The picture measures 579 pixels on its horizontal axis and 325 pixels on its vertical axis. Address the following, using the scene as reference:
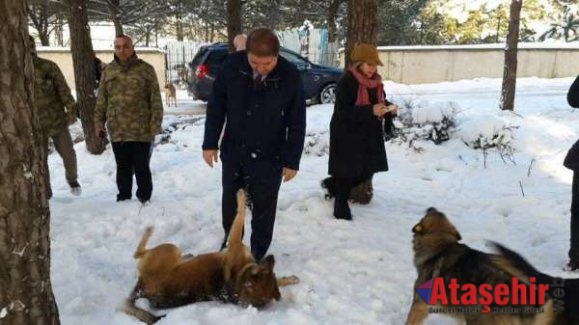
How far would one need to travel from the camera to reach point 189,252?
432 cm

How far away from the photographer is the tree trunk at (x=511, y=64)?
34.6 ft

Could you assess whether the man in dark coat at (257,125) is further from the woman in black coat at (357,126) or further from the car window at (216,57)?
the car window at (216,57)

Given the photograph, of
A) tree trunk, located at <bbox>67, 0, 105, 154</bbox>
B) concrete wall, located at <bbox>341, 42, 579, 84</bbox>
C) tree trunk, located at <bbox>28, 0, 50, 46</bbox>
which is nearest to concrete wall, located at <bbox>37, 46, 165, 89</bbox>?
tree trunk, located at <bbox>28, 0, 50, 46</bbox>

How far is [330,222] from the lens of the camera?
16.3ft

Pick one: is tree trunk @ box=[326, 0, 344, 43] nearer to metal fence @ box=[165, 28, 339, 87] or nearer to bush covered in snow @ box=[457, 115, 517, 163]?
metal fence @ box=[165, 28, 339, 87]

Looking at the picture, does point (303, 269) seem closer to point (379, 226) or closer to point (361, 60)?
point (379, 226)

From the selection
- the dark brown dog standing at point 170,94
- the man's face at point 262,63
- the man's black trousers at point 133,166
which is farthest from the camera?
the dark brown dog standing at point 170,94

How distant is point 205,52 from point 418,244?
12.3 metres

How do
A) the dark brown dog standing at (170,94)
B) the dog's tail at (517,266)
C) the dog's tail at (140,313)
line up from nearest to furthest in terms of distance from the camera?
the dog's tail at (517,266), the dog's tail at (140,313), the dark brown dog standing at (170,94)

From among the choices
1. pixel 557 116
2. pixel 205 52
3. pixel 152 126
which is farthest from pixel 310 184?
pixel 205 52

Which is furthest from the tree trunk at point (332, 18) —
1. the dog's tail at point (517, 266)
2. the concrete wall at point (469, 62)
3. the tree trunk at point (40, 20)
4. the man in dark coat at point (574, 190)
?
the dog's tail at point (517, 266)

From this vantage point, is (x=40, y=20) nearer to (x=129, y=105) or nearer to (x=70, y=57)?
(x=70, y=57)

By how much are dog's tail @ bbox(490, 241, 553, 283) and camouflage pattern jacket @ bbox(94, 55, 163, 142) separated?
361 cm

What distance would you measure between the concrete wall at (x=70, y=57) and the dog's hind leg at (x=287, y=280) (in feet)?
58.3
